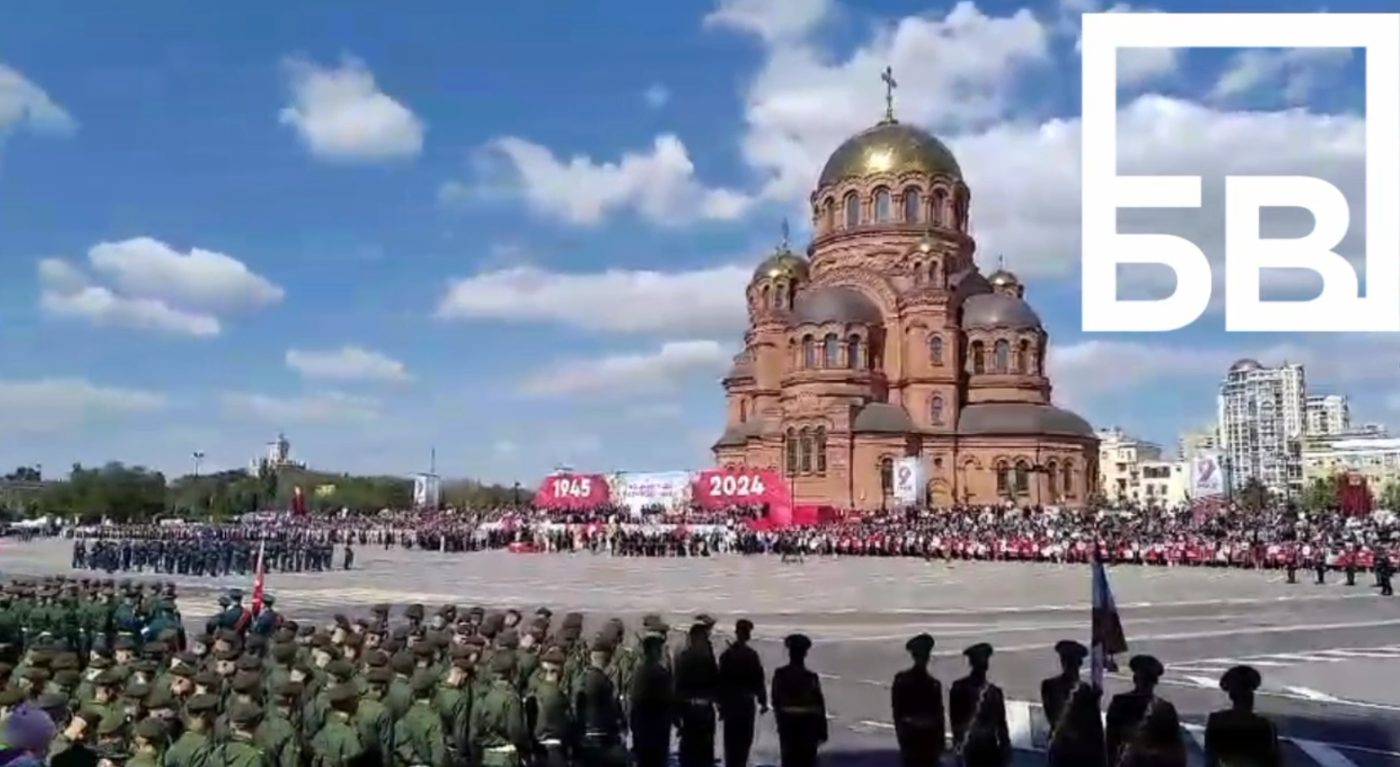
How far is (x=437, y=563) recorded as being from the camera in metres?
45.0

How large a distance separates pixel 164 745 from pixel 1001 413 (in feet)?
200

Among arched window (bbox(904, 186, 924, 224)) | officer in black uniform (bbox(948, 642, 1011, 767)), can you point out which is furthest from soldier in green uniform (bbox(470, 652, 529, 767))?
arched window (bbox(904, 186, 924, 224))

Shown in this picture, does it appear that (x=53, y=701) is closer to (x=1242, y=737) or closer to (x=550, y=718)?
(x=550, y=718)

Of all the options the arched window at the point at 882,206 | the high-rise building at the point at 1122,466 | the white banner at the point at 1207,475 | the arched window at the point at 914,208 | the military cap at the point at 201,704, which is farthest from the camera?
the high-rise building at the point at 1122,466

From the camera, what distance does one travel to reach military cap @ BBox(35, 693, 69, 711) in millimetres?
7070

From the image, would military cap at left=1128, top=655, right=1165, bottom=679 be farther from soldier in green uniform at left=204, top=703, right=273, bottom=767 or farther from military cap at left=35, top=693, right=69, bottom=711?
military cap at left=35, top=693, right=69, bottom=711

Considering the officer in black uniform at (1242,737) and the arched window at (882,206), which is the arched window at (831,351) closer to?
the arched window at (882,206)

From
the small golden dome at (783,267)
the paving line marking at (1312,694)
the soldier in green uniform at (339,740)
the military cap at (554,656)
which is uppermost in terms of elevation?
the small golden dome at (783,267)

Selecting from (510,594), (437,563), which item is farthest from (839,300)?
(510,594)

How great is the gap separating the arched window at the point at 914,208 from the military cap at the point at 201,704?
213 ft

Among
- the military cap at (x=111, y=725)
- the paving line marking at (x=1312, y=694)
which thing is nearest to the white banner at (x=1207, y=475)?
the paving line marking at (x=1312, y=694)

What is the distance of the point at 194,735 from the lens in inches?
257

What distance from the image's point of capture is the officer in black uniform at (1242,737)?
6.43m

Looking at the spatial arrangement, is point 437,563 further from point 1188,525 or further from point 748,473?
point 1188,525
